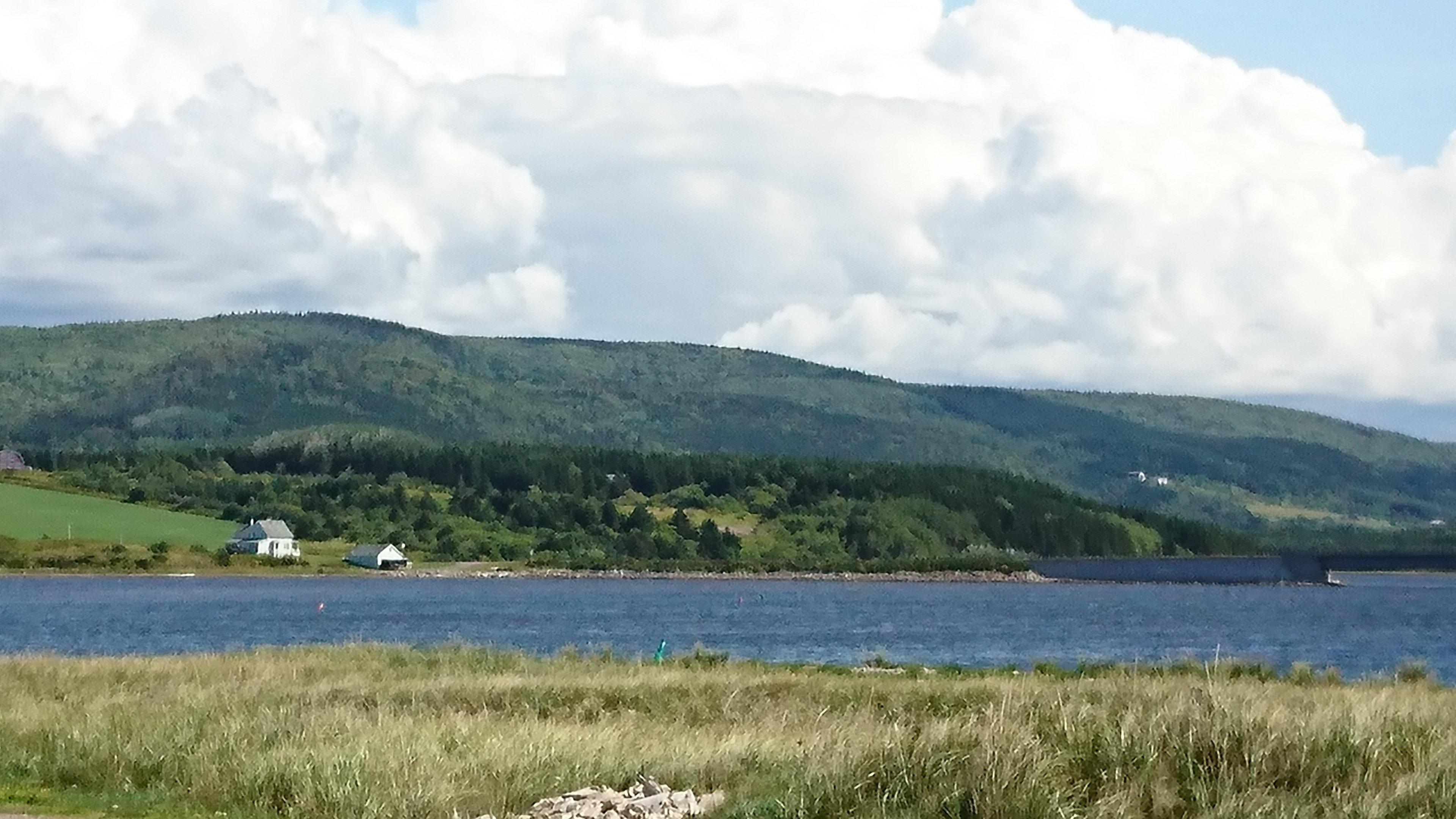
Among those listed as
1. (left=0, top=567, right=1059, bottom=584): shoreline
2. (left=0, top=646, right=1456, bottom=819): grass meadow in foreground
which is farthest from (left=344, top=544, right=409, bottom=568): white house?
(left=0, top=646, right=1456, bottom=819): grass meadow in foreground

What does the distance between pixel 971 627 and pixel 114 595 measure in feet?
238

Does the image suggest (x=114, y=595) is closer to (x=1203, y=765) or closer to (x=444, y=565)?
(x=444, y=565)

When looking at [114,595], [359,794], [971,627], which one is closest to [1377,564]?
[971,627]

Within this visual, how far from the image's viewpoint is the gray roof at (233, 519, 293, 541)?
18288cm

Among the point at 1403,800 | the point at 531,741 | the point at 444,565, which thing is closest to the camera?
the point at 1403,800

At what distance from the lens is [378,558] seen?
7244 inches

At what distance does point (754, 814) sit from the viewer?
65.7 feet

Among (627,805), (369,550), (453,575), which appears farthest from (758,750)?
(453,575)

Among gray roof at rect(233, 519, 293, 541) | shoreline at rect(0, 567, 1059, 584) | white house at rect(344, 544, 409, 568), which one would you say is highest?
gray roof at rect(233, 519, 293, 541)

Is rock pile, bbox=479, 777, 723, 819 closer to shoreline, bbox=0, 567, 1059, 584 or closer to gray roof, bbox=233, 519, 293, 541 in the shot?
shoreline, bbox=0, 567, 1059, 584

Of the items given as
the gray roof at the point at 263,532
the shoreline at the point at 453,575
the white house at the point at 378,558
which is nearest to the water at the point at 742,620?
the shoreline at the point at 453,575

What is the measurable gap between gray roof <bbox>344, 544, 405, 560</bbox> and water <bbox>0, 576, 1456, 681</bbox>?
4658 mm

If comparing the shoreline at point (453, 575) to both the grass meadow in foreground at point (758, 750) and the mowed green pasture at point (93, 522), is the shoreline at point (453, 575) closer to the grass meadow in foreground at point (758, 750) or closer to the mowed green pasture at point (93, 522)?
the mowed green pasture at point (93, 522)

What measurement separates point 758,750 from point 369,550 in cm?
16813
